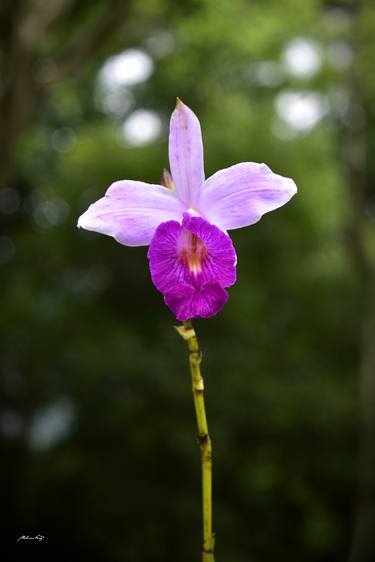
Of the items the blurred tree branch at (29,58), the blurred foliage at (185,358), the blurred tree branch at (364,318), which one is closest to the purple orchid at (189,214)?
the blurred tree branch at (29,58)

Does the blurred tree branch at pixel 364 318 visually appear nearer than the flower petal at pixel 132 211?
No

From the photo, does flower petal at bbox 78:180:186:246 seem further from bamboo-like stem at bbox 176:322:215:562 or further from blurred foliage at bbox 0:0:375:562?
blurred foliage at bbox 0:0:375:562

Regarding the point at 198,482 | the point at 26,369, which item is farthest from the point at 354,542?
the point at 26,369

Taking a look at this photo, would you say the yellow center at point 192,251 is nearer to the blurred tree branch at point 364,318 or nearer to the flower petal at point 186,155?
the flower petal at point 186,155

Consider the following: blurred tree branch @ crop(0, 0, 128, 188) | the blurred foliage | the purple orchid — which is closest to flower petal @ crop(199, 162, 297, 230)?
the purple orchid

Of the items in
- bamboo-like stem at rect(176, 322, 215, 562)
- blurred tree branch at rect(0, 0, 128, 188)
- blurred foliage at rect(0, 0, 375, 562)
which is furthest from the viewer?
blurred foliage at rect(0, 0, 375, 562)

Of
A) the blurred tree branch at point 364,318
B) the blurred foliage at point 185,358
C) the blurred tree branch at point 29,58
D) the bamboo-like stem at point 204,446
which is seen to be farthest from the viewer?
the blurred foliage at point 185,358

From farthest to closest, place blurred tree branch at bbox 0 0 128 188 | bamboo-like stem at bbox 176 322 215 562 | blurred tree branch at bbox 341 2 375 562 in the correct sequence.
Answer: blurred tree branch at bbox 341 2 375 562 → blurred tree branch at bbox 0 0 128 188 → bamboo-like stem at bbox 176 322 215 562

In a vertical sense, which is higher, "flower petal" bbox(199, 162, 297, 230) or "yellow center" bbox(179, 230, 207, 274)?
"flower petal" bbox(199, 162, 297, 230)
